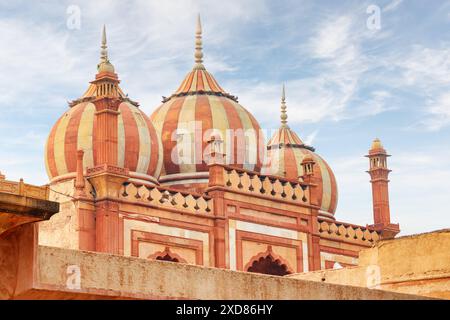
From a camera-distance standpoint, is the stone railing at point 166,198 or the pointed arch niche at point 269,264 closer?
the stone railing at point 166,198

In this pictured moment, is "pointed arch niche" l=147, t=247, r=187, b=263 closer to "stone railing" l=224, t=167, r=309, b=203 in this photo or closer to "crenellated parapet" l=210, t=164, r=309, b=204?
"crenellated parapet" l=210, t=164, r=309, b=204

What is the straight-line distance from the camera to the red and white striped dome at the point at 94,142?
2989 centimetres

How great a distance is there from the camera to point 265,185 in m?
30.3

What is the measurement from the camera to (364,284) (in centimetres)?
1753

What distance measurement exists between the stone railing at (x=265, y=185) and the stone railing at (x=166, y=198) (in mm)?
833

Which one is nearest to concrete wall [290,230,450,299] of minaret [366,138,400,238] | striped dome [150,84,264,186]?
striped dome [150,84,264,186]

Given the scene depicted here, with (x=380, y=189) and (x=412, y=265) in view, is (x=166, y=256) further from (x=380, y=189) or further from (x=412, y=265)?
(x=412, y=265)

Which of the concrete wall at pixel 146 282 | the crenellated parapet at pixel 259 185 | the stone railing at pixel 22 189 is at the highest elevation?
the crenellated parapet at pixel 259 185

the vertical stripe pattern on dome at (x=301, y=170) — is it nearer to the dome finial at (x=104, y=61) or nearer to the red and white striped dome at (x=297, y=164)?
the red and white striped dome at (x=297, y=164)

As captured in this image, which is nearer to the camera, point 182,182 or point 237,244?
point 237,244

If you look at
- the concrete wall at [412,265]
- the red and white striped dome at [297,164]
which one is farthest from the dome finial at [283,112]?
the concrete wall at [412,265]
